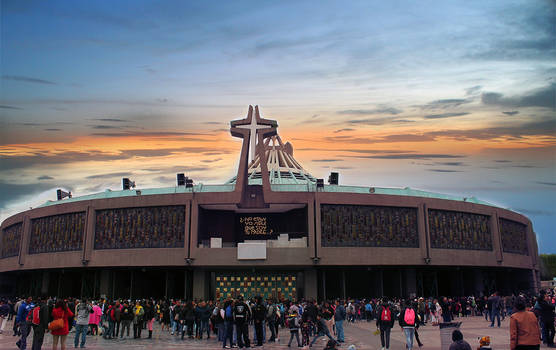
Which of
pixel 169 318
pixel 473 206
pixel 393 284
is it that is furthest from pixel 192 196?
pixel 473 206

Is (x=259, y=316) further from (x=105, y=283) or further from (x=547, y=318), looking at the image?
(x=105, y=283)

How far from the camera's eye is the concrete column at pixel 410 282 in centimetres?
4562

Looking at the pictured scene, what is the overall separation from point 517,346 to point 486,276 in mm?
49582

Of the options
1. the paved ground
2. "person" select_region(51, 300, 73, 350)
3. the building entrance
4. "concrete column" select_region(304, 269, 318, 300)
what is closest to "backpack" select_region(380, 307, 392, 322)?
the paved ground

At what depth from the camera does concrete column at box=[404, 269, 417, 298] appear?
4562 cm

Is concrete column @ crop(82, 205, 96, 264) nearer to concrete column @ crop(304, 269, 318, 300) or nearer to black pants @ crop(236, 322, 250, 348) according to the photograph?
concrete column @ crop(304, 269, 318, 300)

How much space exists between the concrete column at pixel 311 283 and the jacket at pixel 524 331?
1328 inches

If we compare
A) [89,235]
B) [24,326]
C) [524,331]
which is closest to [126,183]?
[89,235]

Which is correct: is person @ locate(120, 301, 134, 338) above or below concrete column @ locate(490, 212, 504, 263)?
below

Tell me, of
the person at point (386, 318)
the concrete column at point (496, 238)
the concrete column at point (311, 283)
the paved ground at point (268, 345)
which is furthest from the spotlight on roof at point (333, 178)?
the person at point (386, 318)

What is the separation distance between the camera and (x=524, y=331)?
9.07 m

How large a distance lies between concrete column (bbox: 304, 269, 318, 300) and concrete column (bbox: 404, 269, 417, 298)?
8.70 meters

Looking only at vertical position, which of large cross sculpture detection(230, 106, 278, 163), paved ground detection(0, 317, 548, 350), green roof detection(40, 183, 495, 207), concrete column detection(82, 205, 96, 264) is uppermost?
large cross sculpture detection(230, 106, 278, 163)

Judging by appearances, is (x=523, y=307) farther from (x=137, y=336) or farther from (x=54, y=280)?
(x=54, y=280)
